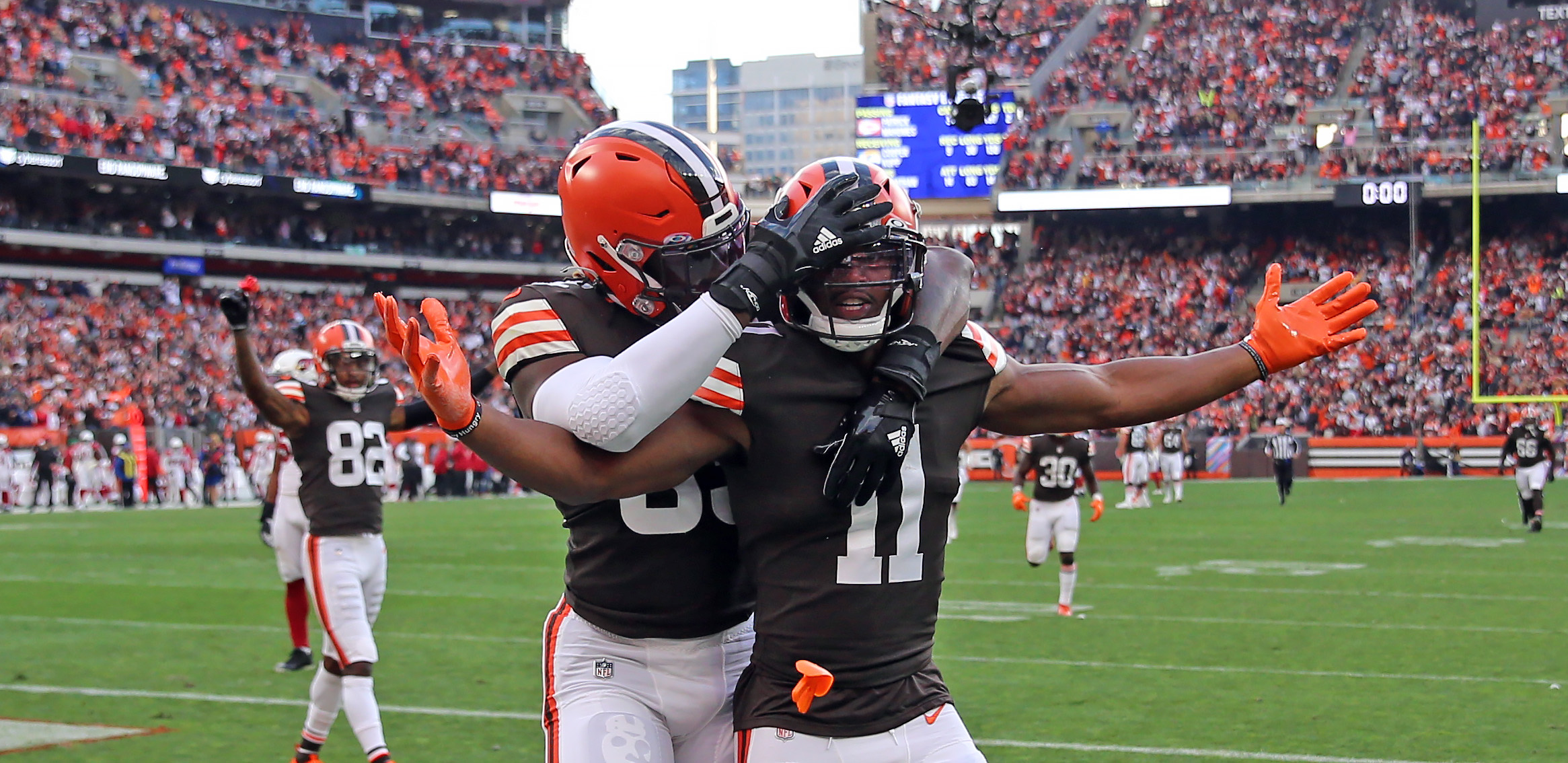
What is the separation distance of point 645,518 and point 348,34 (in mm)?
44840

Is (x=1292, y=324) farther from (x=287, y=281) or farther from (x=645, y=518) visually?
(x=287, y=281)

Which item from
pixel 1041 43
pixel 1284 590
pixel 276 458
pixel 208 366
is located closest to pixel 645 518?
pixel 276 458

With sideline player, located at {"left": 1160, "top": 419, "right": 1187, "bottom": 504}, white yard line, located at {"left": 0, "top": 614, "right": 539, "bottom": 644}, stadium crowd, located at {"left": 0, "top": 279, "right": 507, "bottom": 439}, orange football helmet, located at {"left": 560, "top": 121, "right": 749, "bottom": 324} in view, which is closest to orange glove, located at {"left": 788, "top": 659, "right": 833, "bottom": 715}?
orange football helmet, located at {"left": 560, "top": 121, "right": 749, "bottom": 324}

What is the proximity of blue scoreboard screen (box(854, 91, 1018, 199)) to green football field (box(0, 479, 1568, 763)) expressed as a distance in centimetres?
2147

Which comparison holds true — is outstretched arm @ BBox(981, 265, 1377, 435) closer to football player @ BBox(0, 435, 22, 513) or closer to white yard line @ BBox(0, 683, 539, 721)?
white yard line @ BBox(0, 683, 539, 721)

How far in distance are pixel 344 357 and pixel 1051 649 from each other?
15.4ft

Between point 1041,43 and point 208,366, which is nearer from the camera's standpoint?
point 208,366

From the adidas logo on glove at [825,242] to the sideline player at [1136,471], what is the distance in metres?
21.8

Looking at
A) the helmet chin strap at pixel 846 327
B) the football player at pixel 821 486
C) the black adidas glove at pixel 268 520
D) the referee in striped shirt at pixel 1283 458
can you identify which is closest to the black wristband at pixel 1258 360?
the football player at pixel 821 486

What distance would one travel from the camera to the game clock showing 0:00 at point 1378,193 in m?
35.2

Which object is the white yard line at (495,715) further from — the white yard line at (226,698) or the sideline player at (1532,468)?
the sideline player at (1532,468)

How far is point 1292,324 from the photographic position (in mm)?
3305

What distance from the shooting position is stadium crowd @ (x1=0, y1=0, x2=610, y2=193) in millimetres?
35500

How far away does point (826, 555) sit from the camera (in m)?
2.81
